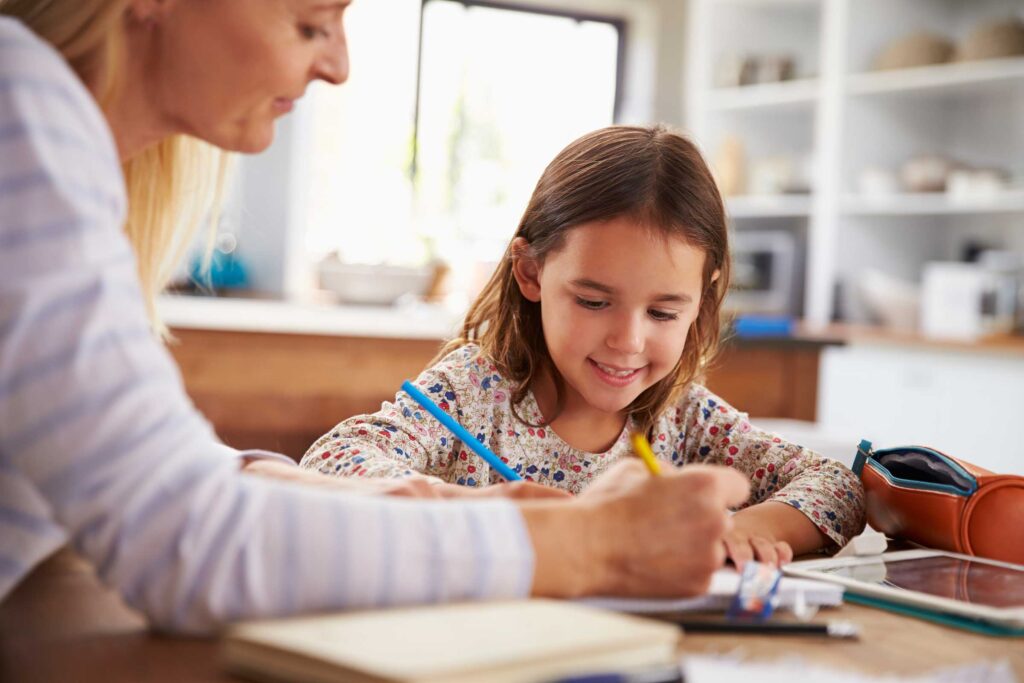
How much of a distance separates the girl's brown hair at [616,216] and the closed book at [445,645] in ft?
2.54

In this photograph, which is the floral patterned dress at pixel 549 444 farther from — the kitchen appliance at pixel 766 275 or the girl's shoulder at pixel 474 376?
the kitchen appliance at pixel 766 275

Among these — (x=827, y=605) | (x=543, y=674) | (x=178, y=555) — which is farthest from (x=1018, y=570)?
(x=178, y=555)

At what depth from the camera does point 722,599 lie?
791 millimetres

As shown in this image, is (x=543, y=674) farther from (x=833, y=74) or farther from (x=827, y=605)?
(x=833, y=74)

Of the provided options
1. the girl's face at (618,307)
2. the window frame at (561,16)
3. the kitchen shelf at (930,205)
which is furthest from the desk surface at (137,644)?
the window frame at (561,16)

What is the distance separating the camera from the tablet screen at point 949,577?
0.89 meters

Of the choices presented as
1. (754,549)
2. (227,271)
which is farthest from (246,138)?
(227,271)

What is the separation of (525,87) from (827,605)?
190 inches

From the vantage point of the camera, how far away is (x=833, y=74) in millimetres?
4941

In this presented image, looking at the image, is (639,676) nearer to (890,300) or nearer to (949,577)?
(949,577)

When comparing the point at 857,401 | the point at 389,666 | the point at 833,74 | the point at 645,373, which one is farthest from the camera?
the point at 833,74

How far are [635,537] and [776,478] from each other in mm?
653

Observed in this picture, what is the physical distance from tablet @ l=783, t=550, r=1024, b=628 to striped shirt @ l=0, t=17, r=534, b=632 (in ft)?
1.14

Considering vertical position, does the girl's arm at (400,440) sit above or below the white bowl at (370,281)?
below
